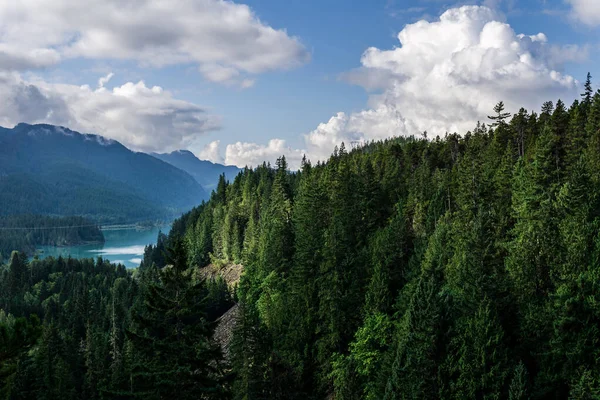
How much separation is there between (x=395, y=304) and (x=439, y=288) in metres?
4.53

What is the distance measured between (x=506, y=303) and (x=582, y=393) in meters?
9.66

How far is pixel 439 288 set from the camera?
138 ft

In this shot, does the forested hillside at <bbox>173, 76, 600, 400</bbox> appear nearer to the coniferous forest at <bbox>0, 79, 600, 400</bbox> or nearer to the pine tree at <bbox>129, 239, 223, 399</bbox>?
the coniferous forest at <bbox>0, 79, 600, 400</bbox>

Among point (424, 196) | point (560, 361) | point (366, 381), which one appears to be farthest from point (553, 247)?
point (424, 196)

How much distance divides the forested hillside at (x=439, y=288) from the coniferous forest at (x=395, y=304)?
0.16 meters

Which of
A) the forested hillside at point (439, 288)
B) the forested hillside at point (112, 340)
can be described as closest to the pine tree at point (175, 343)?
the forested hillside at point (112, 340)

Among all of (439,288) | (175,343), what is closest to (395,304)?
(439,288)

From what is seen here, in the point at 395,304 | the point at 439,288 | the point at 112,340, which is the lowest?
the point at 112,340

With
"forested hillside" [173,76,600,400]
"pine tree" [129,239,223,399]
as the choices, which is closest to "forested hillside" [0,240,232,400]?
"pine tree" [129,239,223,399]

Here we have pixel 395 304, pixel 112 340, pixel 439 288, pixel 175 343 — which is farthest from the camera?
pixel 112 340

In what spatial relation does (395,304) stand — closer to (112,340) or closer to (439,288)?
(439,288)

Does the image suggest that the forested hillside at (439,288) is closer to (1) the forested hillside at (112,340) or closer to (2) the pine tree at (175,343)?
(1) the forested hillside at (112,340)

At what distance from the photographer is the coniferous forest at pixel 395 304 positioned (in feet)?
67.7

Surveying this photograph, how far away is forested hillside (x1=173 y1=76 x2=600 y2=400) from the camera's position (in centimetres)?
3238
